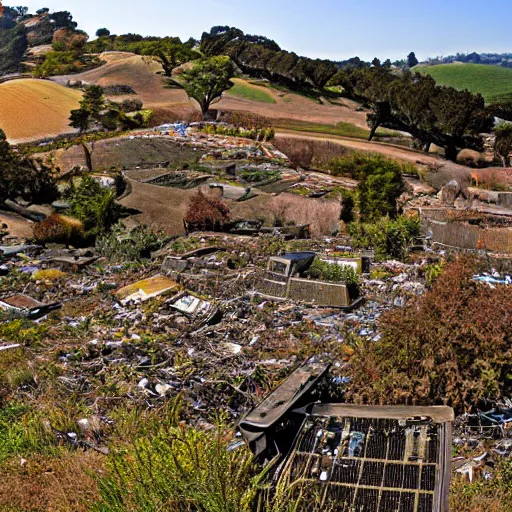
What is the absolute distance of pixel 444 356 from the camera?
559 centimetres

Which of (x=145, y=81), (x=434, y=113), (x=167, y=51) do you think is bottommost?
(x=434, y=113)

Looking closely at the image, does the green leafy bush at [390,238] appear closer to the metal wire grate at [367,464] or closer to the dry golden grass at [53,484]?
the metal wire grate at [367,464]

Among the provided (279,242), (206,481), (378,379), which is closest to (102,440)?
(206,481)

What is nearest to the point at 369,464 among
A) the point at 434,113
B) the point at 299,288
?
the point at 299,288

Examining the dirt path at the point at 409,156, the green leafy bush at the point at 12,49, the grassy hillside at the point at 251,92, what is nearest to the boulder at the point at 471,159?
the dirt path at the point at 409,156

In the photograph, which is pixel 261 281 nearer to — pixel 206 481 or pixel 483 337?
pixel 483 337

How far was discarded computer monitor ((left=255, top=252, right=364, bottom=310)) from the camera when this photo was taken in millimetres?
8367

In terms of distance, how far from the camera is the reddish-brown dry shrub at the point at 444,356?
215 inches

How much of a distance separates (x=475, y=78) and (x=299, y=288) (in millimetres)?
66438

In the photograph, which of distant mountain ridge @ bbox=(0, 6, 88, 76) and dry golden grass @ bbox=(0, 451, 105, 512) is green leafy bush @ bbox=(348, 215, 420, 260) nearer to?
dry golden grass @ bbox=(0, 451, 105, 512)

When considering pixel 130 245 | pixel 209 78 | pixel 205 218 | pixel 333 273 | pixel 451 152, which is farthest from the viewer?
pixel 209 78

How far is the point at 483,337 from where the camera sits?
18.0 feet

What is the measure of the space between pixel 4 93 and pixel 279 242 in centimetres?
2315

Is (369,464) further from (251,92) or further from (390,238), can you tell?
(251,92)
